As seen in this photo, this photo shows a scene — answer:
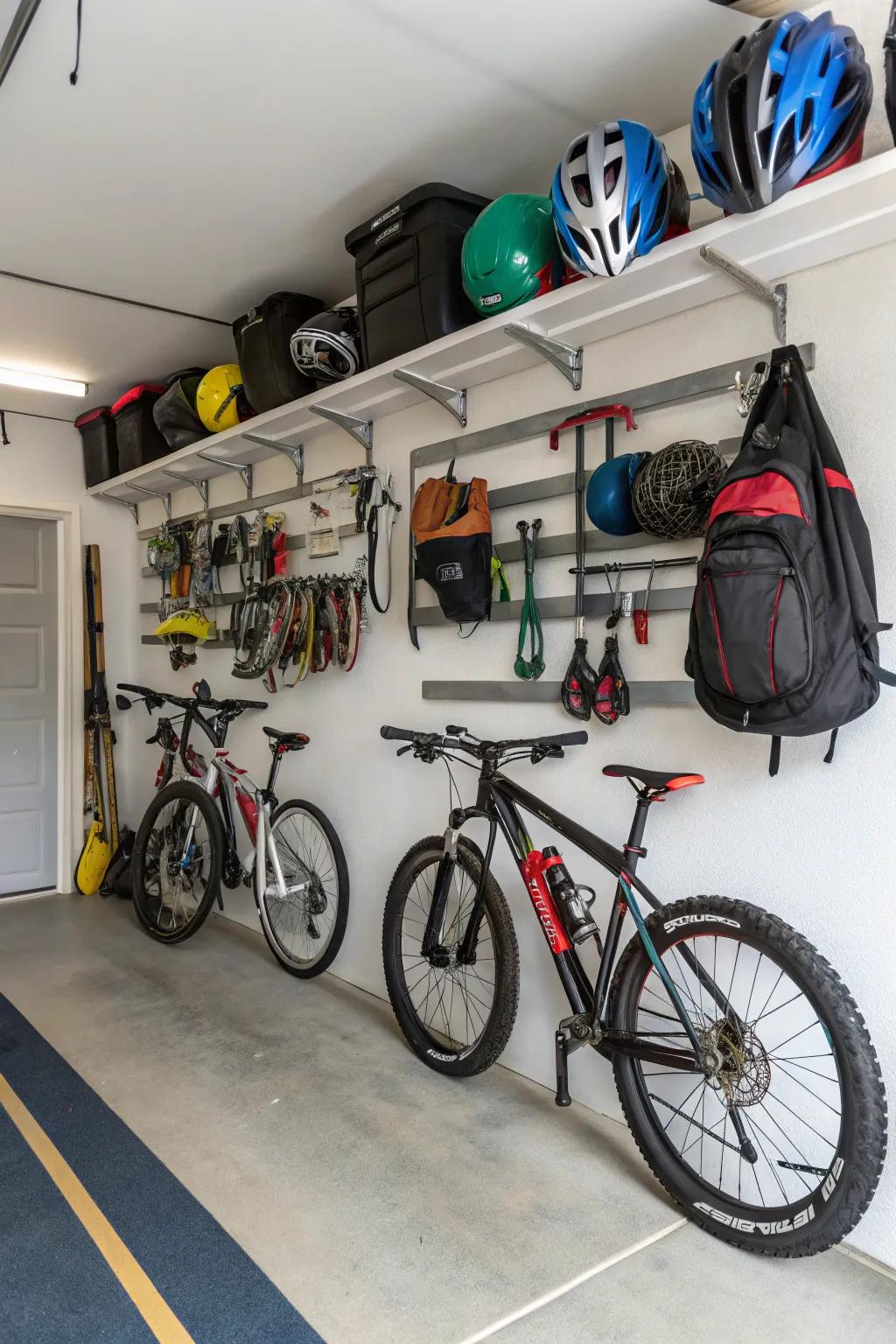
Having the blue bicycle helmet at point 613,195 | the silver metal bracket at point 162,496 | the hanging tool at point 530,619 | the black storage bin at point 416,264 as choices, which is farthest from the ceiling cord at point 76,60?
the silver metal bracket at point 162,496

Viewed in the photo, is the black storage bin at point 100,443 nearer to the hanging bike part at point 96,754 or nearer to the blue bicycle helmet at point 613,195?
the hanging bike part at point 96,754

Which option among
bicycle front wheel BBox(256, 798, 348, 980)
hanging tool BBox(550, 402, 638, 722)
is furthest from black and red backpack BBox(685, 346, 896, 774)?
bicycle front wheel BBox(256, 798, 348, 980)

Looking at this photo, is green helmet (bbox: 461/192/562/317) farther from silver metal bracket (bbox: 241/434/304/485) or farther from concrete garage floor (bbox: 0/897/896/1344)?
concrete garage floor (bbox: 0/897/896/1344)

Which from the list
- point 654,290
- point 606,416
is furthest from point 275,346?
point 654,290

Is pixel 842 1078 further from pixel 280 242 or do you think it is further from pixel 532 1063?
pixel 280 242

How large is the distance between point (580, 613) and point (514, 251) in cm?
104

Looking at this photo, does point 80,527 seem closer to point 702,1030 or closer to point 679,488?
point 679,488

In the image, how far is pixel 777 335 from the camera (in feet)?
7.19

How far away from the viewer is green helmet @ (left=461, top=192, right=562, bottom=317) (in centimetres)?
245

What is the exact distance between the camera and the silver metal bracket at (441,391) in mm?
2945

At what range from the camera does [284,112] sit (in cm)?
250

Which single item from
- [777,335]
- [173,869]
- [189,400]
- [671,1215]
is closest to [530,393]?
[777,335]

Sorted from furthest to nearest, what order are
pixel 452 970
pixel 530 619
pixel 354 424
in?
pixel 354 424 < pixel 452 970 < pixel 530 619

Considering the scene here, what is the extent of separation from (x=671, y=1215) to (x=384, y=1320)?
760 mm
